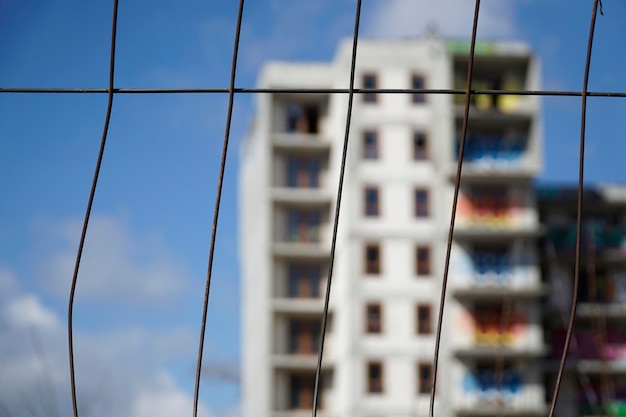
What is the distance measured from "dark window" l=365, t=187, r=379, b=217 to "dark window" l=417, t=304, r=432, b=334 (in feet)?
9.20

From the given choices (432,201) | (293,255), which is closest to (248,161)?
(293,255)

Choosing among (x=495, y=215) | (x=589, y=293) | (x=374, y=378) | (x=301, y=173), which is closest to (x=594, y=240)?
(x=589, y=293)

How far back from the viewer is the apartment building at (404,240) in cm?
3288

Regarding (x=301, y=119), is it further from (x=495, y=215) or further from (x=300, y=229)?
(x=495, y=215)

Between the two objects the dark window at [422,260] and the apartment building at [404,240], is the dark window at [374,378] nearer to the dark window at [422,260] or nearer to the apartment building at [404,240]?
the apartment building at [404,240]

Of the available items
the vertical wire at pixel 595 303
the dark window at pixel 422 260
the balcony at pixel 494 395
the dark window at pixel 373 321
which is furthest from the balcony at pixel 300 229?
the vertical wire at pixel 595 303

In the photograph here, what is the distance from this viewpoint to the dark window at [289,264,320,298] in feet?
117

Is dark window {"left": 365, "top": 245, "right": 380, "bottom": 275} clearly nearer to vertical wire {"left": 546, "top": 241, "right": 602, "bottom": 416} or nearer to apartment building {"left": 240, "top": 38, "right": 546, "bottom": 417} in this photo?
apartment building {"left": 240, "top": 38, "right": 546, "bottom": 417}

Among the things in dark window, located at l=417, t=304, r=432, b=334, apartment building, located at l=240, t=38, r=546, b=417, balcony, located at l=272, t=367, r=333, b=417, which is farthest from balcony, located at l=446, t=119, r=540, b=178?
balcony, located at l=272, t=367, r=333, b=417

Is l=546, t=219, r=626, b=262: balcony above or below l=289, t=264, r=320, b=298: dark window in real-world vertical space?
above

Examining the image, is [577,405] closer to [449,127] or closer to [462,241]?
[462,241]

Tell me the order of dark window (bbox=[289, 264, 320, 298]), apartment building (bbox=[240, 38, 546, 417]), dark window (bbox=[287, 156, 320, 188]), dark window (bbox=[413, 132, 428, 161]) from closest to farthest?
apartment building (bbox=[240, 38, 546, 417]) < dark window (bbox=[413, 132, 428, 161]) < dark window (bbox=[289, 264, 320, 298]) < dark window (bbox=[287, 156, 320, 188])

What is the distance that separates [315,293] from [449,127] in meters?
6.15

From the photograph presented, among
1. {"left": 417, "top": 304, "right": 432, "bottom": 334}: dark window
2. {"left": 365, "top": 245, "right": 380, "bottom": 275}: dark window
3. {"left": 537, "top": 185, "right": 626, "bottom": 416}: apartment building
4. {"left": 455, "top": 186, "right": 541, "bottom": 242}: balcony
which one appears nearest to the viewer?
{"left": 455, "top": 186, "right": 541, "bottom": 242}: balcony
